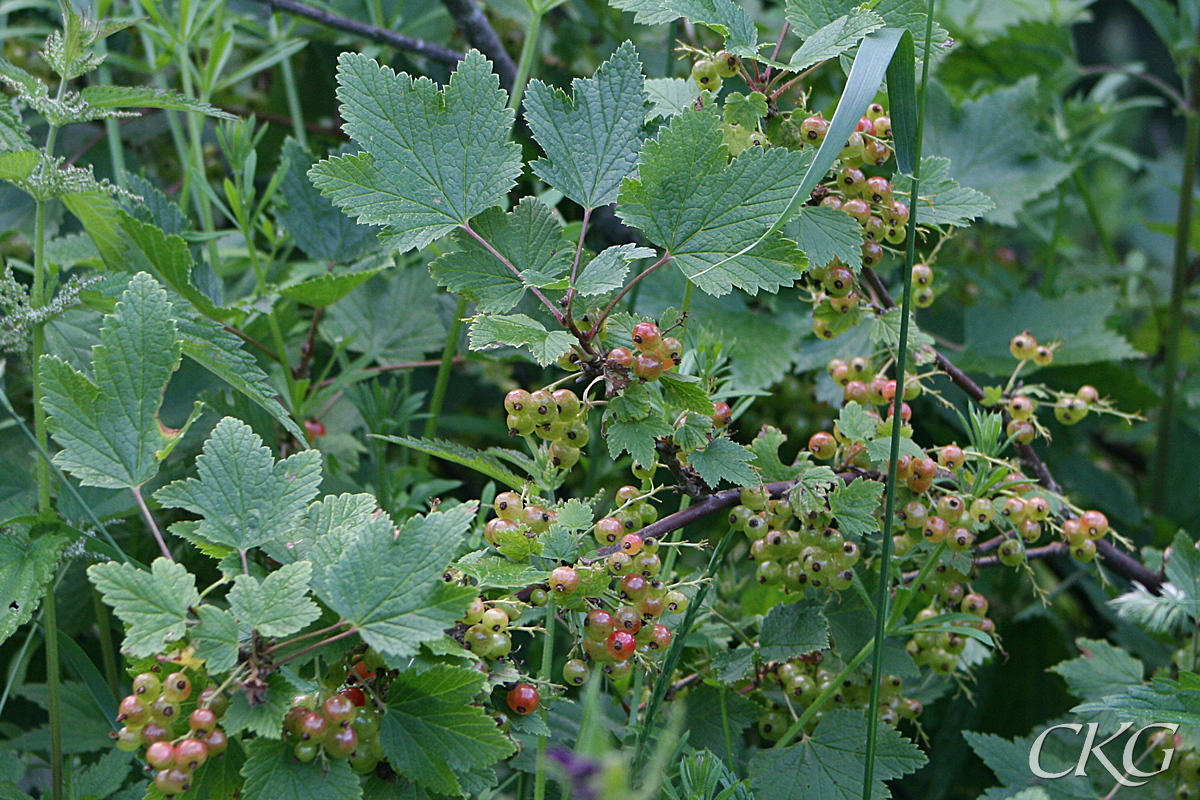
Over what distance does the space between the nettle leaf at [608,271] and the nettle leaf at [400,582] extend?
15 cm

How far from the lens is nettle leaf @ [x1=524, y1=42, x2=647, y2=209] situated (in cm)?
63

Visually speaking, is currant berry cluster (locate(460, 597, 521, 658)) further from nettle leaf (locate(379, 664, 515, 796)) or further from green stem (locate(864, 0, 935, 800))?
green stem (locate(864, 0, 935, 800))

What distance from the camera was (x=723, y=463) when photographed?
0.60 meters

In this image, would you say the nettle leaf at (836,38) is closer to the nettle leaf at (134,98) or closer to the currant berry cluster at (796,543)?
the currant berry cluster at (796,543)

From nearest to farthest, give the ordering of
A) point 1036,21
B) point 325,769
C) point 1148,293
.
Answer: point 325,769
point 1036,21
point 1148,293

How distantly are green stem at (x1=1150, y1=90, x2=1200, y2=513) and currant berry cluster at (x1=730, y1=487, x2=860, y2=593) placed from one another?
29.8 inches

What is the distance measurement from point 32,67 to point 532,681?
1.19 meters

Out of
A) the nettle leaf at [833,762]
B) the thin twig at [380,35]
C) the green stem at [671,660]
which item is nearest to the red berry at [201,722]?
the green stem at [671,660]

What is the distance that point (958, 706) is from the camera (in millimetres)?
980

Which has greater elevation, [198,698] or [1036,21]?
[1036,21]

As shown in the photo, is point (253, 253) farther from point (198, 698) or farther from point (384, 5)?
point (384, 5)

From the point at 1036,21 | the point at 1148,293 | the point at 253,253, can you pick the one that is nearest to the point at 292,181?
the point at 253,253

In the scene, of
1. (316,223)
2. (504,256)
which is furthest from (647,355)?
(316,223)

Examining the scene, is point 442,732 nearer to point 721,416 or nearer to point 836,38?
point 721,416
